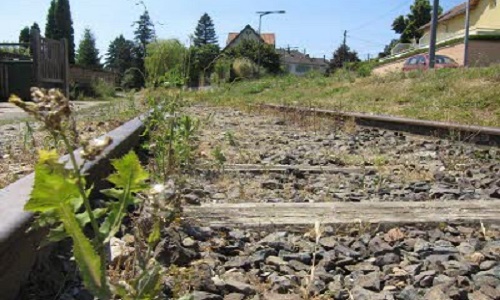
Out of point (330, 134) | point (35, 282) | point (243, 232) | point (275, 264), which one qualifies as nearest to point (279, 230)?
point (243, 232)

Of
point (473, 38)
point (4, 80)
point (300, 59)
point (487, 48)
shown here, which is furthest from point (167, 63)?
point (300, 59)

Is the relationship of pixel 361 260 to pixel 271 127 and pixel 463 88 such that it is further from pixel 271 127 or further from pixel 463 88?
pixel 463 88

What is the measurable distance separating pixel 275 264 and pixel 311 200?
118 cm

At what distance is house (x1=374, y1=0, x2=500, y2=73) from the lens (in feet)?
111

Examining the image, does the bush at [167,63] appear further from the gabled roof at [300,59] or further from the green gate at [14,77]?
the gabled roof at [300,59]

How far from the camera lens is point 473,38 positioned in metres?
36.1

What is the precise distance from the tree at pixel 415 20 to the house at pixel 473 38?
36.3 feet

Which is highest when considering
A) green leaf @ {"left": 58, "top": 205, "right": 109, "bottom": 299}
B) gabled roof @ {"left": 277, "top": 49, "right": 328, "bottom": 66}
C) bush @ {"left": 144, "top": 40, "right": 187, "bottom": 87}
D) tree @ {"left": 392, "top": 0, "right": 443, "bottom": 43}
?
tree @ {"left": 392, "top": 0, "right": 443, "bottom": 43}

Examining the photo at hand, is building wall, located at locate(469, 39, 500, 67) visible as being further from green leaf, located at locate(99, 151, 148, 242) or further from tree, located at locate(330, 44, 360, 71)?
green leaf, located at locate(99, 151, 148, 242)

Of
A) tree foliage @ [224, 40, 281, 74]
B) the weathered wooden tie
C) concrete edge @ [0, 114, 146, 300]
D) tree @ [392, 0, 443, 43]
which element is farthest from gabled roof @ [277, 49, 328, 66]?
concrete edge @ [0, 114, 146, 300]

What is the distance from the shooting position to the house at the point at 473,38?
33691 millimetres

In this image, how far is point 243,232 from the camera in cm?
255

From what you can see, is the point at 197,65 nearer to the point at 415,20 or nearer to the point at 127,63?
the point at 127,63

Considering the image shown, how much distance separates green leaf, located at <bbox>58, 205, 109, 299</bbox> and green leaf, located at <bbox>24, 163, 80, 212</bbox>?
0.02 metres
